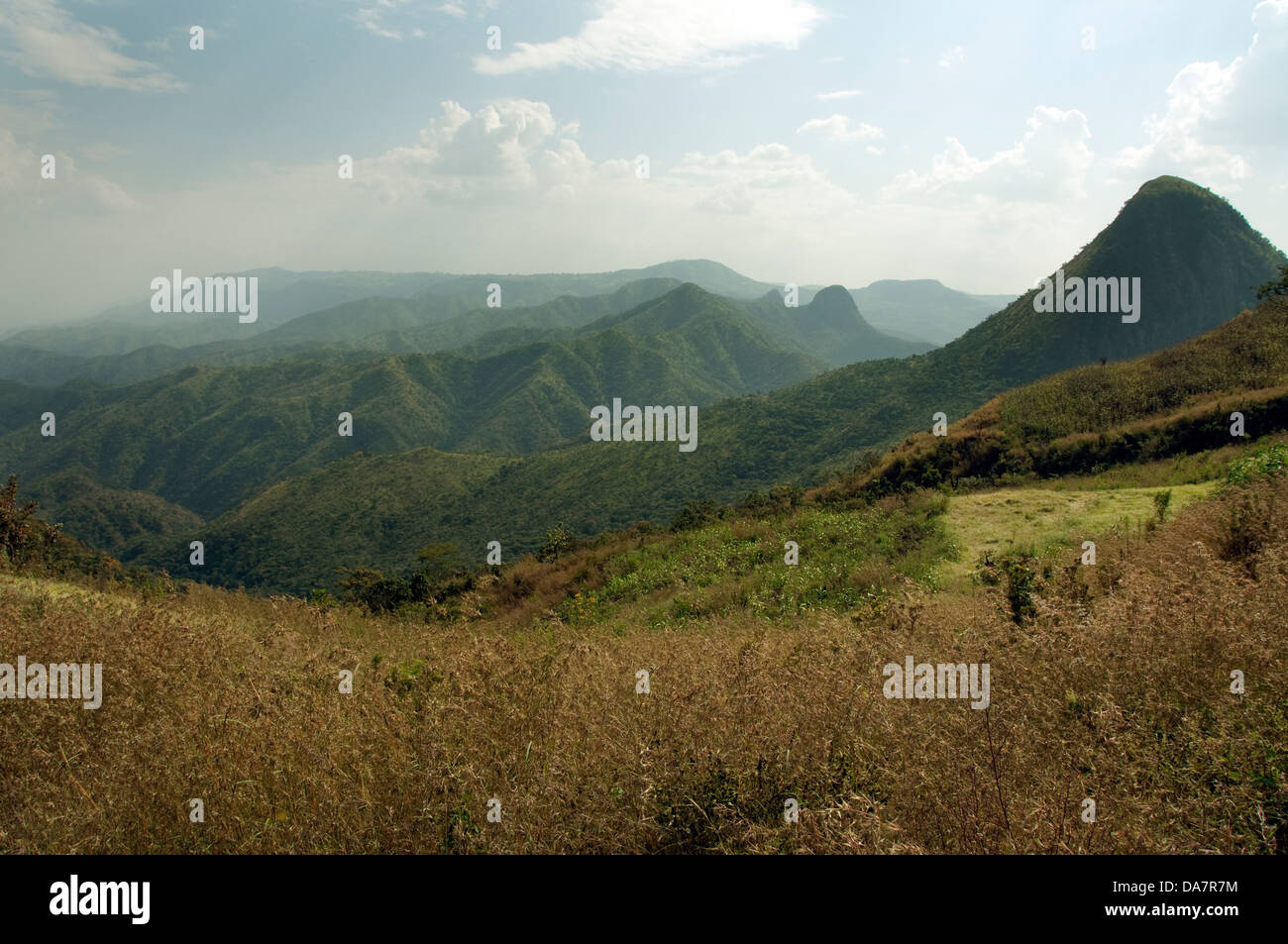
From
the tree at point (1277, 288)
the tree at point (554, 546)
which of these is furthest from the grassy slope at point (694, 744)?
the tree at point (1277, 288)

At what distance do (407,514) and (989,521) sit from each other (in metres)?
73.6

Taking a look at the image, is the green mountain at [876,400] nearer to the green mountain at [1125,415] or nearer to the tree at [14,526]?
the green mountain at [1125,415]

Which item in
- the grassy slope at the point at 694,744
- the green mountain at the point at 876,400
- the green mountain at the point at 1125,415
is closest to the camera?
the grassy slope at the point at 694,744

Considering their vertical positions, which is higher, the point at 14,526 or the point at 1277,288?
the point at 1277,288

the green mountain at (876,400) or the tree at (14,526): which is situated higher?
the green mountain at (876,400)

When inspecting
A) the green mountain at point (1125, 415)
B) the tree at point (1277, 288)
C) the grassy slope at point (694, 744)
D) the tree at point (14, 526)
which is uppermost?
the tree at point (1277, 288)

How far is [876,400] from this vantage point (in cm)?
6938

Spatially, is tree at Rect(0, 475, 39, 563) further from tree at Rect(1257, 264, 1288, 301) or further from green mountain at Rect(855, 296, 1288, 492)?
tree at Rect(1257, 264, 1288, 301)

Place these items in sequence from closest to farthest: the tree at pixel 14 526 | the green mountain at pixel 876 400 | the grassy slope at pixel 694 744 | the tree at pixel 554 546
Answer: the grassy slope at pixel 694 744 < the tree at pixel 14 526 < the tree at pixel 554 546 < the green mountain at pixel 876 400

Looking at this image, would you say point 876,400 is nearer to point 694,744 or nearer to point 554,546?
point 554,546

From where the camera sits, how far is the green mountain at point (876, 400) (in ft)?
206

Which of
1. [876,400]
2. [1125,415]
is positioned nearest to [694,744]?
[1125,415]
